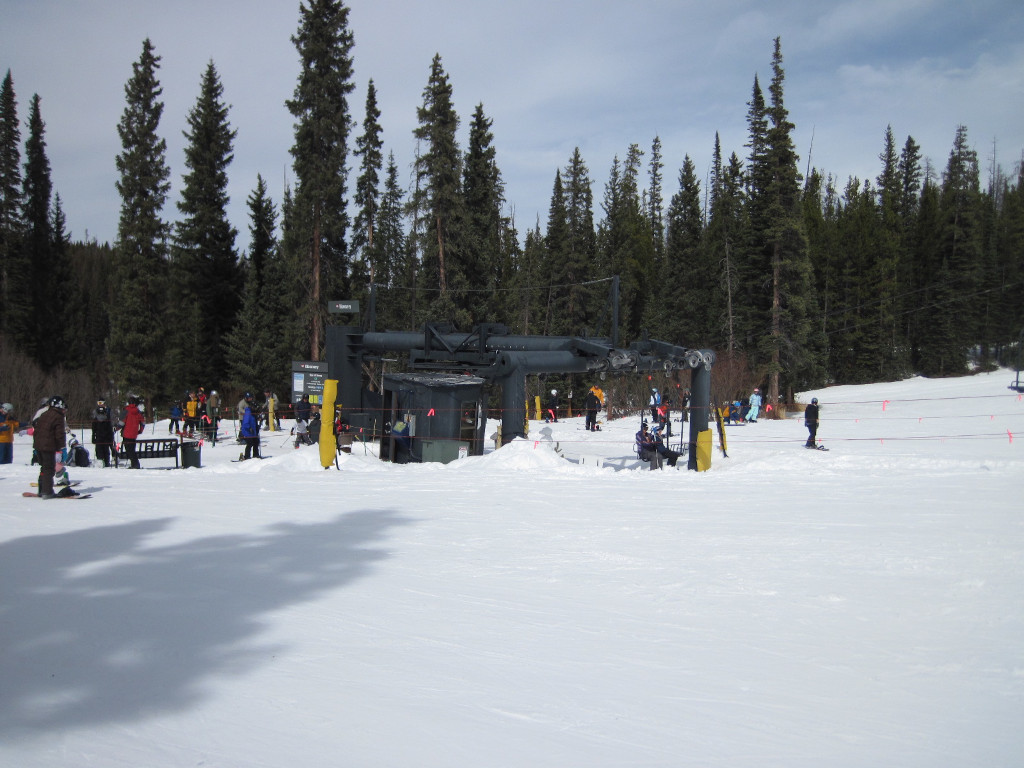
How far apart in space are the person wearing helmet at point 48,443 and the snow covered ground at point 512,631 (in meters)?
0.55

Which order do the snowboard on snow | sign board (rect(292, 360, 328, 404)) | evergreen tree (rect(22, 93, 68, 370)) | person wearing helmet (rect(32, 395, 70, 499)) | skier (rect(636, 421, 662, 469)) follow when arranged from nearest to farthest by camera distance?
person wearing helmet (rect(32, 395, 70, 499)) < the snowboard on snow < skier (rect(636, 421, 662, 469)) < sign board (rect(292, 360, 328, 404)) < evergreen tree (rect(22, 93, 68, 370))

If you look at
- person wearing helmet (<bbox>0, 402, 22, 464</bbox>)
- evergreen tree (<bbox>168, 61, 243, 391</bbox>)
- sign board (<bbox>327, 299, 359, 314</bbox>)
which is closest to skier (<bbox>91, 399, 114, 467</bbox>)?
person wearing helmet (<bbox>0, 402, 22, 464</bbox>)

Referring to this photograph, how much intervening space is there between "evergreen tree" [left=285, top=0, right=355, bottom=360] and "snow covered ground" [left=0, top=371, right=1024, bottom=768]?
2470 centimetres

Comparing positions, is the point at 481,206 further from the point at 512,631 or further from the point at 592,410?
the point at 512,631

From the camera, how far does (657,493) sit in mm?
12570

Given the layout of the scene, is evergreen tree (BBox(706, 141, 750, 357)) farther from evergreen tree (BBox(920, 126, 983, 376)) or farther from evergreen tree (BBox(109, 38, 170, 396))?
evergreen tree (BBox(109, 38, 170, 396))

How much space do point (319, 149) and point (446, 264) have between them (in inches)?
336

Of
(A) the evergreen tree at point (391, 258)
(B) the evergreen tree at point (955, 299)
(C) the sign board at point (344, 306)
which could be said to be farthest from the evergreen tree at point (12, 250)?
(B) the evergreen tree at point (955, 299)

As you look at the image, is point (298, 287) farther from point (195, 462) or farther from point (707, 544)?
point (707, 544)

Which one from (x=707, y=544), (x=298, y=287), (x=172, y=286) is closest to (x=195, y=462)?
(x=707, y=544)

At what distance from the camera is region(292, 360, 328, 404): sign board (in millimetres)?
26219

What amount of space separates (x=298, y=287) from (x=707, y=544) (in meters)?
31.7

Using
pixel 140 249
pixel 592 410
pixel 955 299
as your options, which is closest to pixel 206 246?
pixel 140 249

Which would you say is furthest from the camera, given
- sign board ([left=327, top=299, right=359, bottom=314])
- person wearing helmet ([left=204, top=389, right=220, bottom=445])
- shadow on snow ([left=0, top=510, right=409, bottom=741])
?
person wearing helmet ([left=204, top=389, right=220, bottom=445])
